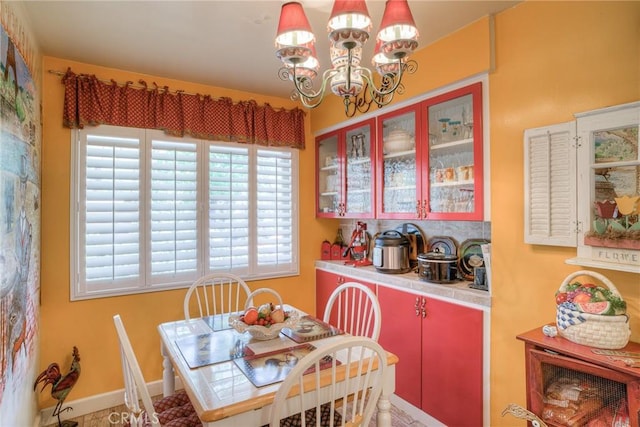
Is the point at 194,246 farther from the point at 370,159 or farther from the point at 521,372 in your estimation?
the point at 521,372

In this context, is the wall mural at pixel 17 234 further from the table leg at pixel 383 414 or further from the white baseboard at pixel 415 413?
the white baseboard at pixel 415 413

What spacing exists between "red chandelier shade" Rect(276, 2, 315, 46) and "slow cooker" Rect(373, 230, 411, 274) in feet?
5.67

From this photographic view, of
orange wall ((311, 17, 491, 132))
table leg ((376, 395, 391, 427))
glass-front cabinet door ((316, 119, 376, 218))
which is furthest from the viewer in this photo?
glass-front cabinet door ((316, 119, 376, 218))

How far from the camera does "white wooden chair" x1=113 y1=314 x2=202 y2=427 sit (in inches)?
45.8

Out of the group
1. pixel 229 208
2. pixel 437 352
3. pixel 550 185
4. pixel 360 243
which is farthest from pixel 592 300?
pixel 229 208

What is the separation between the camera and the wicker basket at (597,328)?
1349 mm

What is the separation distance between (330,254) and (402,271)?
101 cm

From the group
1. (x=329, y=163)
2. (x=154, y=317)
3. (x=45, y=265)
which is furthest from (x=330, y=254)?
(x=45, y=265)

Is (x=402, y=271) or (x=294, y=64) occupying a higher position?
(x=294, y=64)

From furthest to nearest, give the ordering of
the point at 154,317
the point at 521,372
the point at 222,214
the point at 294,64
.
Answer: the point at 222,214, the point at 154,317, the point at 521,372, the point at 294,64

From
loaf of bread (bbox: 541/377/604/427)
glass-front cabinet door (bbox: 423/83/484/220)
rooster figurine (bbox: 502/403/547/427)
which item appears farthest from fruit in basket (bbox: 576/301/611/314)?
glass-front cabinet door (bbox: 423/83/484/220)

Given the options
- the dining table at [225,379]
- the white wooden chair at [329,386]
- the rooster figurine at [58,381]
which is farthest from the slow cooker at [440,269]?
the rooster figurine at [58,381]

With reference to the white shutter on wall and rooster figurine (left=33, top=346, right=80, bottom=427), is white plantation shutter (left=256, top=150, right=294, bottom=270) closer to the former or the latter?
rooster figurine (left=33, top=346, right=80, bottom=427)

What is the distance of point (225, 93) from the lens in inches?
121
